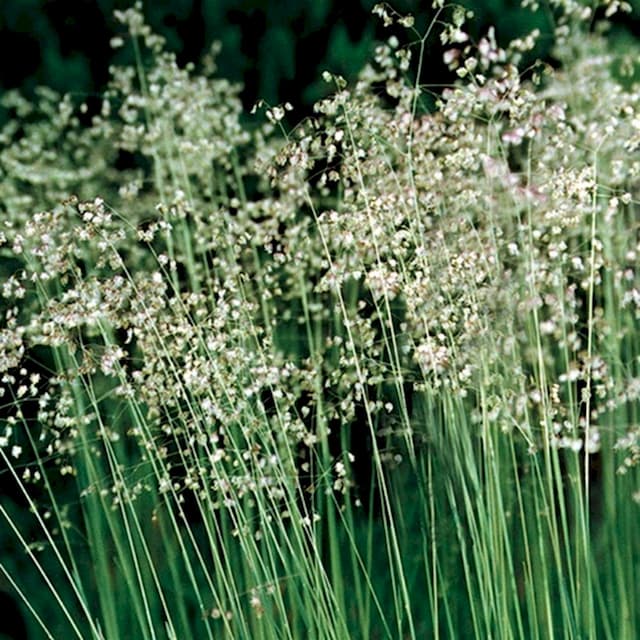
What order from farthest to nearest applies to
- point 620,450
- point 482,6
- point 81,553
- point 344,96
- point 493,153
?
point 482,6, point 81,553, point 620,450, point 493,153, point 344,96

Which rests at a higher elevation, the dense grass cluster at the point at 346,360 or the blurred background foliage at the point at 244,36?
the blurred background foliage at the point at 244,36

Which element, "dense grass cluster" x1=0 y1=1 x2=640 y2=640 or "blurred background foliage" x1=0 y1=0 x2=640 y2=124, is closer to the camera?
"dense grass cluster" x1=0 y1=1 x2=640 y2=640

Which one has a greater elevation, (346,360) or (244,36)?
(244,36)

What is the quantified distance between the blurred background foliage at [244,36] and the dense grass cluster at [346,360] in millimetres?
88

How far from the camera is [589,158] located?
6.53 feet

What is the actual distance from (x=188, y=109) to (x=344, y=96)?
90cm

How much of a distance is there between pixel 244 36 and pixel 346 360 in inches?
54.5

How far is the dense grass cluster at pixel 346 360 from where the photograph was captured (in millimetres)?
1522

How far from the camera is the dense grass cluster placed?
4.99 feet

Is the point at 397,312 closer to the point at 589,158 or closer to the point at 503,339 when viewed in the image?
the point at 589,158

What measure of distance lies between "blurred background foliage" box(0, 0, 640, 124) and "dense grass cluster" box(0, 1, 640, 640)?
0.29 feet

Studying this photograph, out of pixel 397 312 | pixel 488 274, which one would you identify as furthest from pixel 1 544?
pixel 488 274

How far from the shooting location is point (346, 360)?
1.57m

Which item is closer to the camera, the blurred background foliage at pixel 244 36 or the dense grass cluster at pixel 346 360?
the dense grass cluster at pixel 346 360
